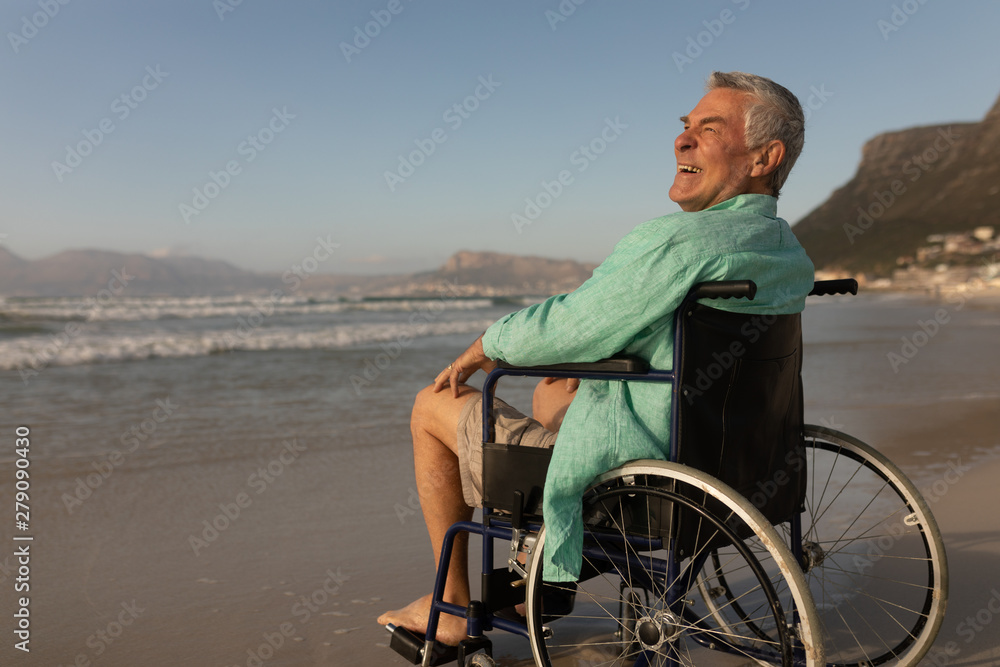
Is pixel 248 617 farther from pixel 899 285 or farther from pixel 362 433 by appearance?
pixel 899 285

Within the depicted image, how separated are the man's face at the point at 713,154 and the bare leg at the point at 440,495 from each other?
77 cm

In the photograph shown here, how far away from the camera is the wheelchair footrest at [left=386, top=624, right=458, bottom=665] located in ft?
6.00

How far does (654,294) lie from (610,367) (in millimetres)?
169

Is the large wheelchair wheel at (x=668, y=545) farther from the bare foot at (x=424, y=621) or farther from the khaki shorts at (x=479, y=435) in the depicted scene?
the bare foot at (x=424, y=621)

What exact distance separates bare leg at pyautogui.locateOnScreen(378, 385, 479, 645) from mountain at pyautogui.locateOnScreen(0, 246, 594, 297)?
30.8 metres

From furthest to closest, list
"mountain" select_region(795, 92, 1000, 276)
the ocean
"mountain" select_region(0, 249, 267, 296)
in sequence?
"mountain" select_region(795, 92, 1000, 276) → "mountain" select_region(0, 249, 267, 296) → the ocean

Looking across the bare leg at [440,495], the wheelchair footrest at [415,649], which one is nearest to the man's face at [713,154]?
the bare leg at [440,495]

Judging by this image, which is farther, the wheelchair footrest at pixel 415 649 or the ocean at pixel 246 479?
the ocean at pixel 246 479

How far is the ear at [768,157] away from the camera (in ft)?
5.16

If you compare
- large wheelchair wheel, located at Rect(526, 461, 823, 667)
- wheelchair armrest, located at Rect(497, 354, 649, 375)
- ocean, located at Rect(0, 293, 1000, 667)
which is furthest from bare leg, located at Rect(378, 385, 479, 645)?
wheelchair armrest, located at Rect(497, 354, 649, 375)

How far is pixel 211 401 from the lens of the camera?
609cm

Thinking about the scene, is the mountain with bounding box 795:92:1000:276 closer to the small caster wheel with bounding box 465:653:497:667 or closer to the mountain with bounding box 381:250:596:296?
the mountain with bounding box 381:250:596:296

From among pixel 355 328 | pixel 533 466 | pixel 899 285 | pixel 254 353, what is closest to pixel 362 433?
pixel 533 466

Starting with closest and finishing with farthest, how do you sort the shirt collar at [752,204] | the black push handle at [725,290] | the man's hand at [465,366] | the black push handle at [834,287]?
the black push handle at [725,290] → the shirt collar at [752,204] → the man's hand at [465,366] → the black push handle at [834,287]
